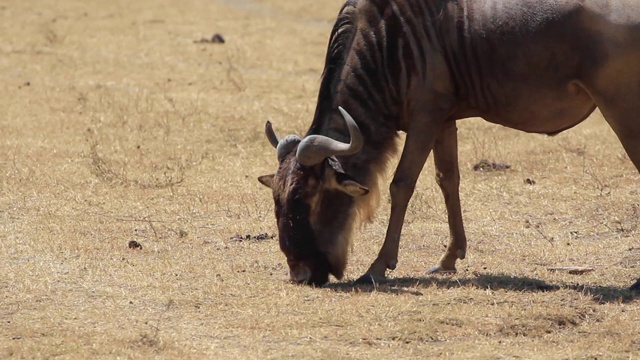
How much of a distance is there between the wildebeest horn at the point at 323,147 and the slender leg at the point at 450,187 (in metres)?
0.91

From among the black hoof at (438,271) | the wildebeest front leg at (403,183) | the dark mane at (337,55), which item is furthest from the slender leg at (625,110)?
the dark mane at (337,55)

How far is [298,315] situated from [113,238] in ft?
8.41

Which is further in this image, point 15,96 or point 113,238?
point 15,96

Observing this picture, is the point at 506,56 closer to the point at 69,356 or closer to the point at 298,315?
the point at 298,315

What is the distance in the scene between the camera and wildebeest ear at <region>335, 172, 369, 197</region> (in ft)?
24.0

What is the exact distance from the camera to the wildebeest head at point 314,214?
24.1 ft

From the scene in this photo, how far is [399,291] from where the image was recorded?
713cm

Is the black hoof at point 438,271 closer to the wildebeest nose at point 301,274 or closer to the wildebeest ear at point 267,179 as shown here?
the wildebeest nose at point 301,274

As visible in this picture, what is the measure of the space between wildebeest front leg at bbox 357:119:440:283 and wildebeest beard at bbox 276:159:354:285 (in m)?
0.23

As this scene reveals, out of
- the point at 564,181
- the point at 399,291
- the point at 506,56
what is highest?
the point at 506,56

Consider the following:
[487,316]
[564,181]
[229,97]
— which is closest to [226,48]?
[229,97]

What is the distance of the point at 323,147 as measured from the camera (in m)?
7.25

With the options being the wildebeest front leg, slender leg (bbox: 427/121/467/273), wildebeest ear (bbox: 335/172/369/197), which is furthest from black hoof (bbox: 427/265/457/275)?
wildebeest ear (bbox: 335/172/369/197)

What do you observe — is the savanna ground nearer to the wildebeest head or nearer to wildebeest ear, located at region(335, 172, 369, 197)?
the wildebeest head
